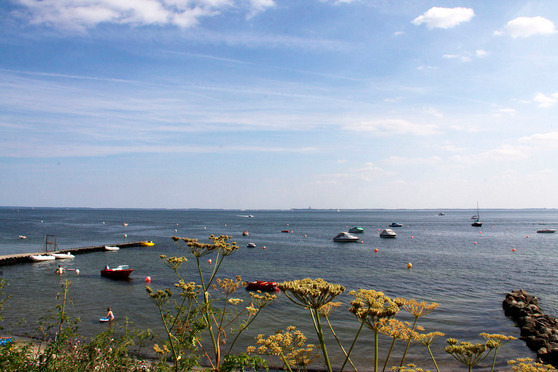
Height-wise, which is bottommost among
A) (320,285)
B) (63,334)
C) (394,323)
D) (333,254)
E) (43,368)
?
(333,254)

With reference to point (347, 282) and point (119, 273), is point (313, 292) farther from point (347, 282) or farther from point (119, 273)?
point (119, 273)

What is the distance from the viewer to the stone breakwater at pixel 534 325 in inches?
816

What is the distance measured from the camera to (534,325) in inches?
1014

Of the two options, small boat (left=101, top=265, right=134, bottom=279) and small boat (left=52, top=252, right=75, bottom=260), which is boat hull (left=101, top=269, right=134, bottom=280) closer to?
small boat (left=101, top=265, right=134, bottom=279)

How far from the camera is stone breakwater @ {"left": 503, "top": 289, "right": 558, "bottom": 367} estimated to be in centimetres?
2073

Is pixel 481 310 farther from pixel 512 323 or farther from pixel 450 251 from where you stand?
pixel 450 251

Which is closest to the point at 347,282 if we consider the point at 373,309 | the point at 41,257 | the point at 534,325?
the point at 534,325

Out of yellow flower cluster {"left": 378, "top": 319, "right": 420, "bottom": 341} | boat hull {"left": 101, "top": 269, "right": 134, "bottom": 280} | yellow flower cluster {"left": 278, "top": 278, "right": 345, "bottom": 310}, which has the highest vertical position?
yellow flower cluster {"left": 278, "top": 278, "right": 345, "bottom": 310}

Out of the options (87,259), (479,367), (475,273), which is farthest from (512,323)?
(87,259)

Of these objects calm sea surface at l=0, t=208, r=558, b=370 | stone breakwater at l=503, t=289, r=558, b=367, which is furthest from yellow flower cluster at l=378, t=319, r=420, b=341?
stone breakwater at l=503, t=289, r=558, b=367

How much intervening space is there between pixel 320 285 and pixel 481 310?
31.4 meters

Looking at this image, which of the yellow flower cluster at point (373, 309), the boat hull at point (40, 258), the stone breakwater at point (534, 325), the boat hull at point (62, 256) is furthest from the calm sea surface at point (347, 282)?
the yellow flower cluster at point (373, 309)

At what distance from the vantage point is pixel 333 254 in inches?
2616

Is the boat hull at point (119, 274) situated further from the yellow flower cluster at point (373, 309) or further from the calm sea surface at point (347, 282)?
the yellow flower cluster at point (373, 309)
